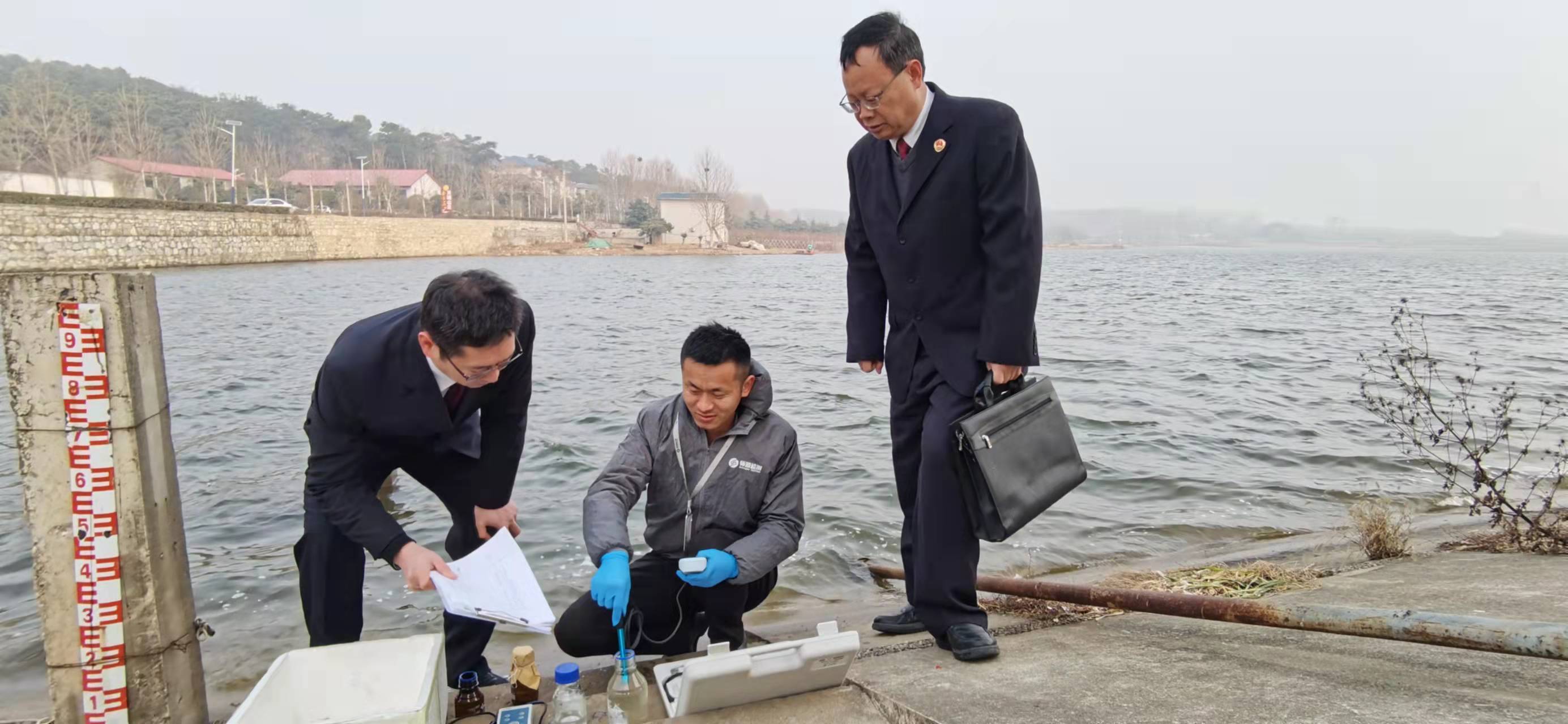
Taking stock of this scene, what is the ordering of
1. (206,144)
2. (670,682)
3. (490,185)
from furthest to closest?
1. (490,185)
2. (206,144)
3. (670,682)

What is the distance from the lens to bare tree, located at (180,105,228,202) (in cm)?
6906

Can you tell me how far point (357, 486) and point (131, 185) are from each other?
A: 2848 inches

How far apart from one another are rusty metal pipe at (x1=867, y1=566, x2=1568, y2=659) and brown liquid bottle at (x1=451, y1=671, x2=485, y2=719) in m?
2.26

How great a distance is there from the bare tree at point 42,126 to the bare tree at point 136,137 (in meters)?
3.00

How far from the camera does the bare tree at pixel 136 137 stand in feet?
203

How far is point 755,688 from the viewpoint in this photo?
8.04 ft

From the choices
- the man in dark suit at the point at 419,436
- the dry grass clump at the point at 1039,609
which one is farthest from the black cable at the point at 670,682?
the dry grass clump at the point at 1039,609

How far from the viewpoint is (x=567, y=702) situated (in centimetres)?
272

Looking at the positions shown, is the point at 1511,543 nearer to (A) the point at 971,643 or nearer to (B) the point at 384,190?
(A) the point at 971,643

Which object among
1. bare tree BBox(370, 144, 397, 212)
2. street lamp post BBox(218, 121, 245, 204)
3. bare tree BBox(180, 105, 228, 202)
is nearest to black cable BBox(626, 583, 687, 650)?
street lamp post BBox(218, 121, 245, 204)

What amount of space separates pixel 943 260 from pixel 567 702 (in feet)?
6.06

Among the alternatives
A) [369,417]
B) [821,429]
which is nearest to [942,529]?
[369,417]

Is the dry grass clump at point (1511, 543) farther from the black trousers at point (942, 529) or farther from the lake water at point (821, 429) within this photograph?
the black trousers at point (942, 529)

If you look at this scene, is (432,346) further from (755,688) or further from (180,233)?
(180,233)
